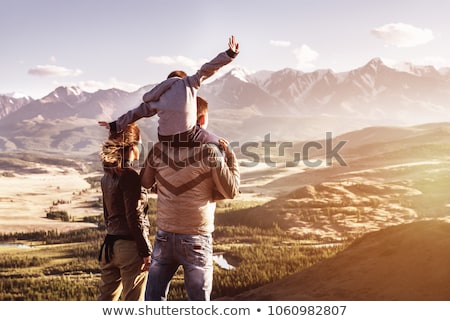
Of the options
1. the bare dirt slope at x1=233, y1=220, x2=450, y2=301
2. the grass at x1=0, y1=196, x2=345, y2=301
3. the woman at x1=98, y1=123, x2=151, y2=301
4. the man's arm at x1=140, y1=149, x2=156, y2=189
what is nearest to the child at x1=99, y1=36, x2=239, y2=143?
the man's arm at x1=140, y1=149, x2=156, y2=189

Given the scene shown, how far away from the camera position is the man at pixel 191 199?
3.06 metres

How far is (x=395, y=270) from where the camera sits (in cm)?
552

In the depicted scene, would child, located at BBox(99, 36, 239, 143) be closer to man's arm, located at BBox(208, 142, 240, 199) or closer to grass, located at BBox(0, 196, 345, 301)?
man's arm, located at BBox(208, 142, 240, 199)

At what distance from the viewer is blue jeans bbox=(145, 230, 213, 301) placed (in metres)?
3.08

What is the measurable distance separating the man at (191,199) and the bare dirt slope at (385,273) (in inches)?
110

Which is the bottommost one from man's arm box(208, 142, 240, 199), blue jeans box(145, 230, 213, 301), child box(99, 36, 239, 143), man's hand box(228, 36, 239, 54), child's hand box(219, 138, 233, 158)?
blue jeans box(145, 230, 213, 301)

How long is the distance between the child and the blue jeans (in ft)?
2.15

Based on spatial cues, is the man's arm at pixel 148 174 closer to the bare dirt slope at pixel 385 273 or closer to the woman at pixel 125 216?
the woman at pixel 125 216

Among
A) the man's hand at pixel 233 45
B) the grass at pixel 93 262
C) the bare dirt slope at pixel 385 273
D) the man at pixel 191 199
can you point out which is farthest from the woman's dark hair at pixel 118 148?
the grass at pixel 93 262

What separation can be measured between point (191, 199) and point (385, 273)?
11.1ft

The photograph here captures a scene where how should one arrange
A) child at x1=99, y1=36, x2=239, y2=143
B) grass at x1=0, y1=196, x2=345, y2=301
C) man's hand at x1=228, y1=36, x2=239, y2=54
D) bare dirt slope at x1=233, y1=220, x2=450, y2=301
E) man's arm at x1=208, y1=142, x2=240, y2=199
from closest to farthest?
1. man's arm at x1=208, y1=142, x2=240, y2=199
2. child at x1=99, y1=36, x2=239, y2=143
3. man's hand at x1=228, y1=36, x2=239, y2=54
4. bare dirt slope at x1=233, y1=220, x2=450, y2=301
5. grass at x1=0, y1=196, x2=345, y2=301
